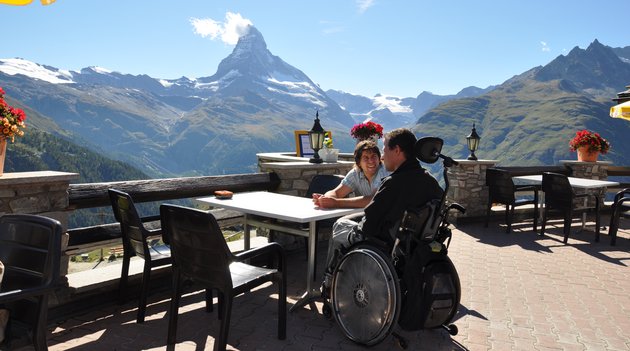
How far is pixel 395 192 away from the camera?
128 inches

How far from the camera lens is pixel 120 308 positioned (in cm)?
418

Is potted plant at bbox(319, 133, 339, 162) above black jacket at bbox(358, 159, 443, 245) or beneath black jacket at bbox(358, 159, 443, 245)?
above

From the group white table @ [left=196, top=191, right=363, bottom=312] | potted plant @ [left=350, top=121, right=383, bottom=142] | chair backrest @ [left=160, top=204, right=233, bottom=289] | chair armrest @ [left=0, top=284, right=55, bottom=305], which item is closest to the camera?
chair armrest @ [left=0, top=284, right=55, bottom=305]

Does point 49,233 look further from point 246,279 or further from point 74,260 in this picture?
point 74,260

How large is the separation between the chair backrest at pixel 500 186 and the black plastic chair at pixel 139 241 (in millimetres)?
6025

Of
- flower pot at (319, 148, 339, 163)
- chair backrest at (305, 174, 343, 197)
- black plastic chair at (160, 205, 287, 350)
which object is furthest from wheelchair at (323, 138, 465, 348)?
flower pot at (319, 148, 339, 163)

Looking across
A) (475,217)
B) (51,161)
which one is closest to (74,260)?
(51,161)

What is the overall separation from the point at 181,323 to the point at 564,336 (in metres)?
3.04

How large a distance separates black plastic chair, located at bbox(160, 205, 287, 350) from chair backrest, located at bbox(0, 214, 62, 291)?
2.45 feet

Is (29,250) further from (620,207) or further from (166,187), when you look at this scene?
(620,207)

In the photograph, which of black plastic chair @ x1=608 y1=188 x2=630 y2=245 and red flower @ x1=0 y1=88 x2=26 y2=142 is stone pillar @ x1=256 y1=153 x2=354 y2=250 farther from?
black plastic chair @ x1=608 y1=188 x2=630 y2=245

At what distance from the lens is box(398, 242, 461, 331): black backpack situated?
126 inches

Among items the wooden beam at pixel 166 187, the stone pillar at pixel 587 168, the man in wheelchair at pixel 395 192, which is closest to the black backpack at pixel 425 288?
the man in wheelchair at pixel 395 192

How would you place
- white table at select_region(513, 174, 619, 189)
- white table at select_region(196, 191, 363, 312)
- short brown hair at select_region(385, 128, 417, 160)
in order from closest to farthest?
short brown hair at select_region(385, 128, 417, 160) < white table at select_region(196, 191, 363, 312) < white table at select_region(513, 174, 619, 189)
